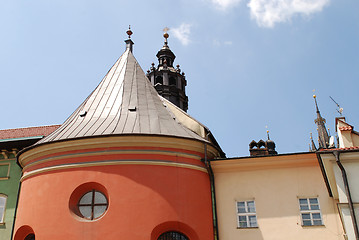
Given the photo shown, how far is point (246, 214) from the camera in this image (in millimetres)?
12727

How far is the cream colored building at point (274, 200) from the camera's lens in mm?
12133

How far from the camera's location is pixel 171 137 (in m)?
13.0

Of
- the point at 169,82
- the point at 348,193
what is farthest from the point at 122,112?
the point at 169,82

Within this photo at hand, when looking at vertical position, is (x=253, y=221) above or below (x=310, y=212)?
below

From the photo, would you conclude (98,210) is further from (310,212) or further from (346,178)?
(346,178)

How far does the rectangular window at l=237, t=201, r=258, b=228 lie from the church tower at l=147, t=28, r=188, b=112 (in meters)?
16.9

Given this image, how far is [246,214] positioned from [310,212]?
2.12 m

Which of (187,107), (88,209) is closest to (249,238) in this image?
(88,209)

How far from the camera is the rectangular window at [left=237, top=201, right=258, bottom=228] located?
41.2 ft

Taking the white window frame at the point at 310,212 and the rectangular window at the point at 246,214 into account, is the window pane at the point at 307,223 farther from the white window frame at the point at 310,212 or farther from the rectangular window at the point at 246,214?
the rectangular window at the point at 246,214

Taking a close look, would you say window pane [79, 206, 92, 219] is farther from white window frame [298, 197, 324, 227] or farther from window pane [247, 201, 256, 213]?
white window frame [298, 197, 324, 227]

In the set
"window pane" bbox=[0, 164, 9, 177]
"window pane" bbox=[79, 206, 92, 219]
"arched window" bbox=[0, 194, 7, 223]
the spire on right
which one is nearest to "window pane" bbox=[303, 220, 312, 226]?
"window pane" bbox=[79, 206, 92, 219]

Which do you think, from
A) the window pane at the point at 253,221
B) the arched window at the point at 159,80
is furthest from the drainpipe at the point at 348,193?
the arched window at the point at 159,80

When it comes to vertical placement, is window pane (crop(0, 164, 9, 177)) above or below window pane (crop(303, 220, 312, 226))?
above
